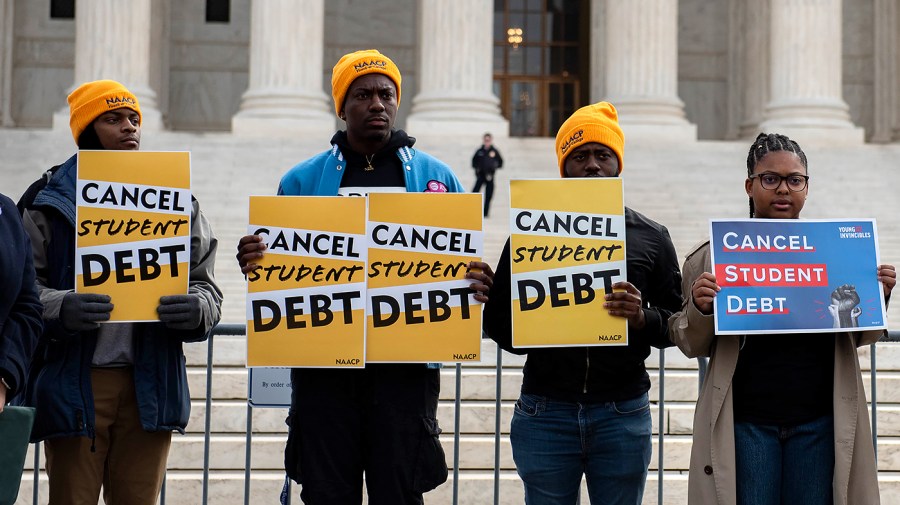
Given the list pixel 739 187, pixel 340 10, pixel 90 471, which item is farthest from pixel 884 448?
pixel 340 10

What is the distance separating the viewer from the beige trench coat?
177 inches

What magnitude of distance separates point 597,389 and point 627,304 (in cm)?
40

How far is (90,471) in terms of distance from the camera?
499 centimetres

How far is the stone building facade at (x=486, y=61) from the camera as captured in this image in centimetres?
2559

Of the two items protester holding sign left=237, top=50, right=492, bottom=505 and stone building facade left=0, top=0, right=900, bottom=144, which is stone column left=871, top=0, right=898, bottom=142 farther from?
protester holding sign left=237, top=50, right=492, bottom=505

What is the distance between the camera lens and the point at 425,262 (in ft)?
16.5

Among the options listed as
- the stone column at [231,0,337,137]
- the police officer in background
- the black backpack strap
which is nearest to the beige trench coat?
the black backpack strap

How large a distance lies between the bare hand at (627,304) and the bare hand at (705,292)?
31 cm

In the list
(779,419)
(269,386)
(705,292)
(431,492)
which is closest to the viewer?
(779,419)

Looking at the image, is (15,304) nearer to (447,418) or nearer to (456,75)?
(447,418)

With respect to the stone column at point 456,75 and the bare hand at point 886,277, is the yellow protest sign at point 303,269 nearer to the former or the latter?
the bare hand at point 886,277

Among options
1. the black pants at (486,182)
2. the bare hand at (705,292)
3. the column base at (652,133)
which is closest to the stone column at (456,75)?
the column base at (652,133)

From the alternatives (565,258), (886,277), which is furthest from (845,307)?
(565,258)

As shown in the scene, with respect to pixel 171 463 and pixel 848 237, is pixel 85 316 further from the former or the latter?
pixel 171 463
